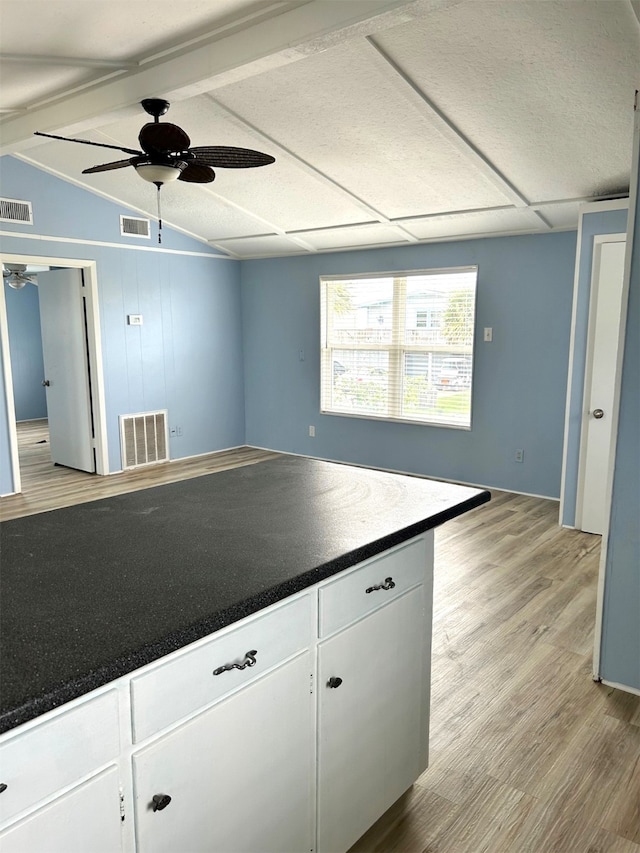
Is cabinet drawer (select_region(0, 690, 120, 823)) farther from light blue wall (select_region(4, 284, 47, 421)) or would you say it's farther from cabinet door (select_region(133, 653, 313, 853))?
light blue wall (select_region(4, 284, 47, 421))

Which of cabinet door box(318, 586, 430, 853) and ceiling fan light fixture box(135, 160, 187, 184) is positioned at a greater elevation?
ceiling fan light fixture box(135, 160, 187, 184)

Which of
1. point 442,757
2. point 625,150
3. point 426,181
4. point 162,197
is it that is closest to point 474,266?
point 426,181

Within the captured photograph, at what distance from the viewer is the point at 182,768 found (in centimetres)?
132

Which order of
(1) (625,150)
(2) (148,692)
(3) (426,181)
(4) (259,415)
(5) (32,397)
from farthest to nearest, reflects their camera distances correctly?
(5) (32,397) → (4) (259,415) → (3) (426,181) → (1) (625,150) → (2) (148,692)

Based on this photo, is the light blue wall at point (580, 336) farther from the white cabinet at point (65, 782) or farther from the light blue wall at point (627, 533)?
the white cabinet at point (65, 782)

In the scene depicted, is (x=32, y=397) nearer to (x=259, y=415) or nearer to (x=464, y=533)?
(x=259, y=415)

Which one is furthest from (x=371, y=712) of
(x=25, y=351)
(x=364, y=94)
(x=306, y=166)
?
(x=25, y=351)

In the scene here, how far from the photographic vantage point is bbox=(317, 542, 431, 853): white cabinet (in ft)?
5.62

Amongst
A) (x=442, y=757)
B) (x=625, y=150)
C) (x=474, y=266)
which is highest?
(x=625, y=150)

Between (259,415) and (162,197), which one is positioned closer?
(162,197)

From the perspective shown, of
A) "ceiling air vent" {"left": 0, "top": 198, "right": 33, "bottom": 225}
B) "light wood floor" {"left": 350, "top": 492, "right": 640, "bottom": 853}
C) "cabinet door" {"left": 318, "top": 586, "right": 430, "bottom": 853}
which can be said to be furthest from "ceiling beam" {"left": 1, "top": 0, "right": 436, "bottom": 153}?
"light wood floor" {"left": 350, "top": 492, "right": 640, "bottom": 853}

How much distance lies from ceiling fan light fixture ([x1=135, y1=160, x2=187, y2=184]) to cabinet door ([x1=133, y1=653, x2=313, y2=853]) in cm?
235

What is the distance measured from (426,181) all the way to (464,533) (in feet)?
8.45

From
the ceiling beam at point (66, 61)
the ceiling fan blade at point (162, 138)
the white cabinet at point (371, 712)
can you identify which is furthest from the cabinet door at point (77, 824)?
the ceiling beam at point (66, 61)
